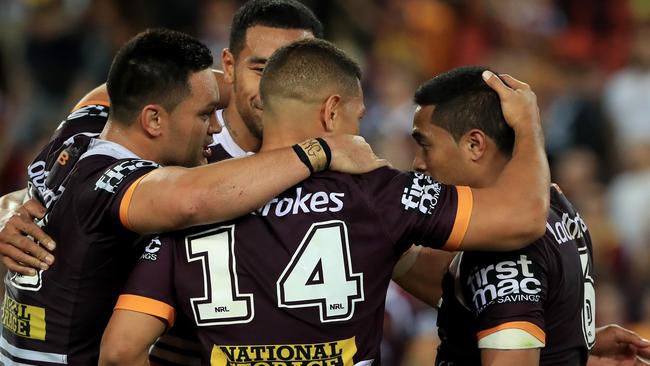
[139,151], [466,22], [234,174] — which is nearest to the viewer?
[234,174]

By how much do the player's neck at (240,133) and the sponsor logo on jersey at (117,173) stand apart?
1.10 metres

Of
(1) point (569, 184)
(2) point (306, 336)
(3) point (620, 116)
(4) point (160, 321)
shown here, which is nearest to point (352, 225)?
(2) point (306, 336)

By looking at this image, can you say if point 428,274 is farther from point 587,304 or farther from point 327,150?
point 327,150

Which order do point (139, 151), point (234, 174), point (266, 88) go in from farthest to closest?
point (139, 151), point (266, 88), point (234, 174)

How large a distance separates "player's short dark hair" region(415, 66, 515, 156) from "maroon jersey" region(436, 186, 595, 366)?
1.24 ft

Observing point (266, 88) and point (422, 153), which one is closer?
point (266, 88)

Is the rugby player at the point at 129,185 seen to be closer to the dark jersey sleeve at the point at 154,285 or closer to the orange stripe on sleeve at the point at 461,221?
the dark jersey sleeve at the point at 154,285

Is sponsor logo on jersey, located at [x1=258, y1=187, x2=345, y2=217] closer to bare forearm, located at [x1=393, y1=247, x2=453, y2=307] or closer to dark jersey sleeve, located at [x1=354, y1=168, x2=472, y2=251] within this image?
dark jersey sleeve, located at [x1=354, y1=168, x2=472, y2=251]

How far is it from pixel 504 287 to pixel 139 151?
1.46 metres

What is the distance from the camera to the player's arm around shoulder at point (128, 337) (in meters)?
3.73

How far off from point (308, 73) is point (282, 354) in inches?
38.7

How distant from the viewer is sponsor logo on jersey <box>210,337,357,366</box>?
3.76m

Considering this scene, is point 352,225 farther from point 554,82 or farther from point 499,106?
point 554,82

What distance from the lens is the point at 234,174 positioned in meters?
3.69
